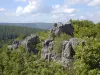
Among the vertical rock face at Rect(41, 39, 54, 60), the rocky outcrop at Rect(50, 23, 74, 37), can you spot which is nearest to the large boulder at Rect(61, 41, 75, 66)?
the vertical rock face at Rect(41, 39, 54, 60)

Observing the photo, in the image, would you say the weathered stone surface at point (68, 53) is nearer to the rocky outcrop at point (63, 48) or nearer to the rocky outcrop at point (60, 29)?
the rocky outcrop at point (63, 48)

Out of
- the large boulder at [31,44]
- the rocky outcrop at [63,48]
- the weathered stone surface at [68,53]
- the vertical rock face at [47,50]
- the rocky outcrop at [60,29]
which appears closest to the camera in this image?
the rocky outcrop at [63,48]

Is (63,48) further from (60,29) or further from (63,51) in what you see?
(60,29)

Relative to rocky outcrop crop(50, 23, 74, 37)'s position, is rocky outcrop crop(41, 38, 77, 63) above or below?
below

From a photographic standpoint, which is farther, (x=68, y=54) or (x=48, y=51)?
(x=48, y=51)

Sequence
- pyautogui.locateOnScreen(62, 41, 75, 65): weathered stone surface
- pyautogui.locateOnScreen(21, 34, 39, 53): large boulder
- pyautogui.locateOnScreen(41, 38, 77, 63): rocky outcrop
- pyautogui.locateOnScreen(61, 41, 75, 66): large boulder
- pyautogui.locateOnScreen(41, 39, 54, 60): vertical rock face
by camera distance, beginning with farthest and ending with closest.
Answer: pyautogui.locateOnScreen(21, 34, 39, 53): large boulder
pyautogui.locateOnScreen(41, 39, 54, 60): vertical rock face
pyautogui.locateOnScreen(41, 38, 77, 63): rocky outcrop
pyautogui.locateOnScreen(62, 41, 75, 65): weathered stone surface
pyautogui.locateOnScreen(61, 41, 75, 66): large boulder

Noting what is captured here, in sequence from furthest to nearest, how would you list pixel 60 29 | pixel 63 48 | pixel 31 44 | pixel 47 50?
1. pixel 31 44
2. pixel 60 29
3. pixel 47 50
4. pixel 63 48

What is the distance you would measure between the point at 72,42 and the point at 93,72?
111 ft

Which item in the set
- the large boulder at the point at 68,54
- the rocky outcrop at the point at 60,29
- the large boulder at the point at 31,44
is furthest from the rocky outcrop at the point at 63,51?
the large boulder at the point at 31,44

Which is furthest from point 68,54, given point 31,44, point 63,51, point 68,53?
point 31,44

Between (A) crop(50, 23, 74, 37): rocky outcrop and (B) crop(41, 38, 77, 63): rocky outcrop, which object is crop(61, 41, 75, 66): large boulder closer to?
(B) crop(41, 38, 77, 63): rocky outcrop

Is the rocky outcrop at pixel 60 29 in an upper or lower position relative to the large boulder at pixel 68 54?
upper

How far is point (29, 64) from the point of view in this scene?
51.6 metres

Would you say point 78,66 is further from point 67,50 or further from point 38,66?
point 67,50
